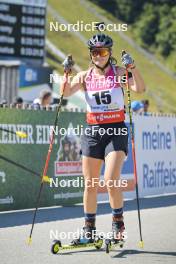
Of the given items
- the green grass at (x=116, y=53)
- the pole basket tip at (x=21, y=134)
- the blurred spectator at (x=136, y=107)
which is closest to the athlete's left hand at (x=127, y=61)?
the pole basket tip at (x=21, y=134)

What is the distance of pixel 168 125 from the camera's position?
600 inches

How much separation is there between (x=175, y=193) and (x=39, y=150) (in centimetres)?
461

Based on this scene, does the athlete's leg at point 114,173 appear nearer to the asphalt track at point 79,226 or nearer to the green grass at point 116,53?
the asphalt track at point 79,226

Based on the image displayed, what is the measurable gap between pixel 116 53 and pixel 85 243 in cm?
7993

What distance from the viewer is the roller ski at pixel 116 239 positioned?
7.20 meters

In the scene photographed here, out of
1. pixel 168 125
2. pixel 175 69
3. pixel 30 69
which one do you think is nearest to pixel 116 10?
pixel 175 69

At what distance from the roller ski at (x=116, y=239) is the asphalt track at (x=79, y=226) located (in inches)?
3.0

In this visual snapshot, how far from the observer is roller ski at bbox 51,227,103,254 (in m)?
7.17

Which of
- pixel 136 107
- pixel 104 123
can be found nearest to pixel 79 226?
pixel 104 123

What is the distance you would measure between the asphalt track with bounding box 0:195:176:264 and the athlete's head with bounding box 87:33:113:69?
2.13 meters

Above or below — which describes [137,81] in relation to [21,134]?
below

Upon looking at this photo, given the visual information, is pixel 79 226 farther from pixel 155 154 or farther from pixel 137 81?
pixel 155 154

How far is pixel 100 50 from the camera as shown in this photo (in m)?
7.45

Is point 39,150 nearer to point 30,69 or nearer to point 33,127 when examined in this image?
point 33,127
